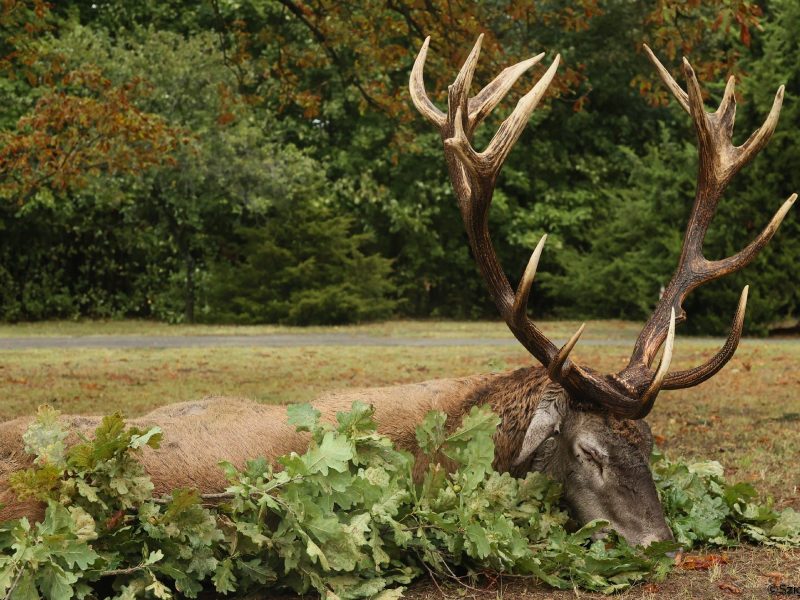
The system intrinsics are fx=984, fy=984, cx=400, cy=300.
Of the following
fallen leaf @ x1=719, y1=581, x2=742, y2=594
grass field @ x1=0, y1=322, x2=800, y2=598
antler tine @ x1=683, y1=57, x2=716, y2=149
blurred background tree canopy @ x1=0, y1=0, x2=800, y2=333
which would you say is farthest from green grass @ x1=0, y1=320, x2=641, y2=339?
fallen leaf @ x1=719, y1=581, x2=742, y2=594

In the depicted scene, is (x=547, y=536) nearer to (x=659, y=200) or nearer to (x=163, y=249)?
(x=659, y=200)

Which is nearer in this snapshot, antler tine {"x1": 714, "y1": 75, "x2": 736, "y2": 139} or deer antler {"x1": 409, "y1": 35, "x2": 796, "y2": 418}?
deer antler {"x1": 409, "y1": 35, "x2": 796, "y2": 418}

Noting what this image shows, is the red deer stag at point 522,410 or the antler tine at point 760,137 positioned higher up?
the antler tine at point 760,137

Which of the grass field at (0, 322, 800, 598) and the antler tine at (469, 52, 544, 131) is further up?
the antler tine at (469, 52, 544, 131)

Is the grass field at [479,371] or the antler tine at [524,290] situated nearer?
the antler tine at [524,290]

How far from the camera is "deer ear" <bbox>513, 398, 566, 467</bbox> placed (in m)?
4.29

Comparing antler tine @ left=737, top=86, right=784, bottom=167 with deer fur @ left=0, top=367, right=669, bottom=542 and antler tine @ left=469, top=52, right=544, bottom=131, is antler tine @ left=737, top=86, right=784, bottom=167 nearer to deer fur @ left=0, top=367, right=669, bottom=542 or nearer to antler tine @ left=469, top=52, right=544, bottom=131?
antler tine @ left=469, top=52, right=544, bottom=131

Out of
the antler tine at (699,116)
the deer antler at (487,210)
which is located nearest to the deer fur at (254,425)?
the deer antler at (487,210)

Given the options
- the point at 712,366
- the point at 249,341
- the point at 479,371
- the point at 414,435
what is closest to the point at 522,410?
the point at 414,435

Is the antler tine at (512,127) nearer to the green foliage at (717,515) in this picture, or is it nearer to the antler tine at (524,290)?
the antler tine at (524,290)

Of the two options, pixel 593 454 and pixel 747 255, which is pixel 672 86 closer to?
pixel 747 255

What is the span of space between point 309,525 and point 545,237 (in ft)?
4.74

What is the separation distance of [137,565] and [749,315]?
1623 cm

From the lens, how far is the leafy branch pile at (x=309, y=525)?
11.5ft
